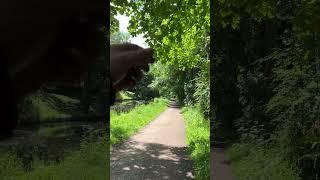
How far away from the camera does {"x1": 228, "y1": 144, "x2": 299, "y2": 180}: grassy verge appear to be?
2.99m

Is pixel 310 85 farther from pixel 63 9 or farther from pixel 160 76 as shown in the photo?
pixel 160 76

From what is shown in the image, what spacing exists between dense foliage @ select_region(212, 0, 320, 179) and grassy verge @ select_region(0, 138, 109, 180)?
0.98 m

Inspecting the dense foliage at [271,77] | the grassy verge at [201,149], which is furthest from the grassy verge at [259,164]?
the grassy verge at [201,149]

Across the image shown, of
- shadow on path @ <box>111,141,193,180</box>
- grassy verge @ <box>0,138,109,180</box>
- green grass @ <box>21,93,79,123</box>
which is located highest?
green grass @ <box>21,93,79,123</box>

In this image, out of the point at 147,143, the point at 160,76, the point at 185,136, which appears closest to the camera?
the point at 147,143

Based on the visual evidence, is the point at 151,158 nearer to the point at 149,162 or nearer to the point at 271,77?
the point at 149,162

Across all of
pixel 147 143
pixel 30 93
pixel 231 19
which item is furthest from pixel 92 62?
pixel 147 143

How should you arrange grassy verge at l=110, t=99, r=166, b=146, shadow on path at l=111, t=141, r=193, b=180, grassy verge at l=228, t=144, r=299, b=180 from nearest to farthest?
grassy verge at l=228, t=144, r=299, b=180 → shadow on path at l=111, t=141, r=193, b=180 → grassy verge at l=110, t=99, r=166, b=146

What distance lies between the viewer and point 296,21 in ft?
9.86

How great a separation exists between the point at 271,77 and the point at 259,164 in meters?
0.68

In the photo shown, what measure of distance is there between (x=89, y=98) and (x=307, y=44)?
176 cm

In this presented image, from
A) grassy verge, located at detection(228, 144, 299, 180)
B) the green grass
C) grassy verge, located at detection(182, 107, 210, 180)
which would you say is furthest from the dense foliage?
grassy verge, located at detection(182, 107, 210, 180)

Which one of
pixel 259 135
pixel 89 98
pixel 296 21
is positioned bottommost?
pixel 259 135

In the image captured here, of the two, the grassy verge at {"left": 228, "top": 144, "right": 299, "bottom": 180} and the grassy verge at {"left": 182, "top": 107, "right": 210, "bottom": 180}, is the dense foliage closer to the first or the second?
the grassy verge at {"left": 228, "top": 144, "right": 299, "bottom": 180}
